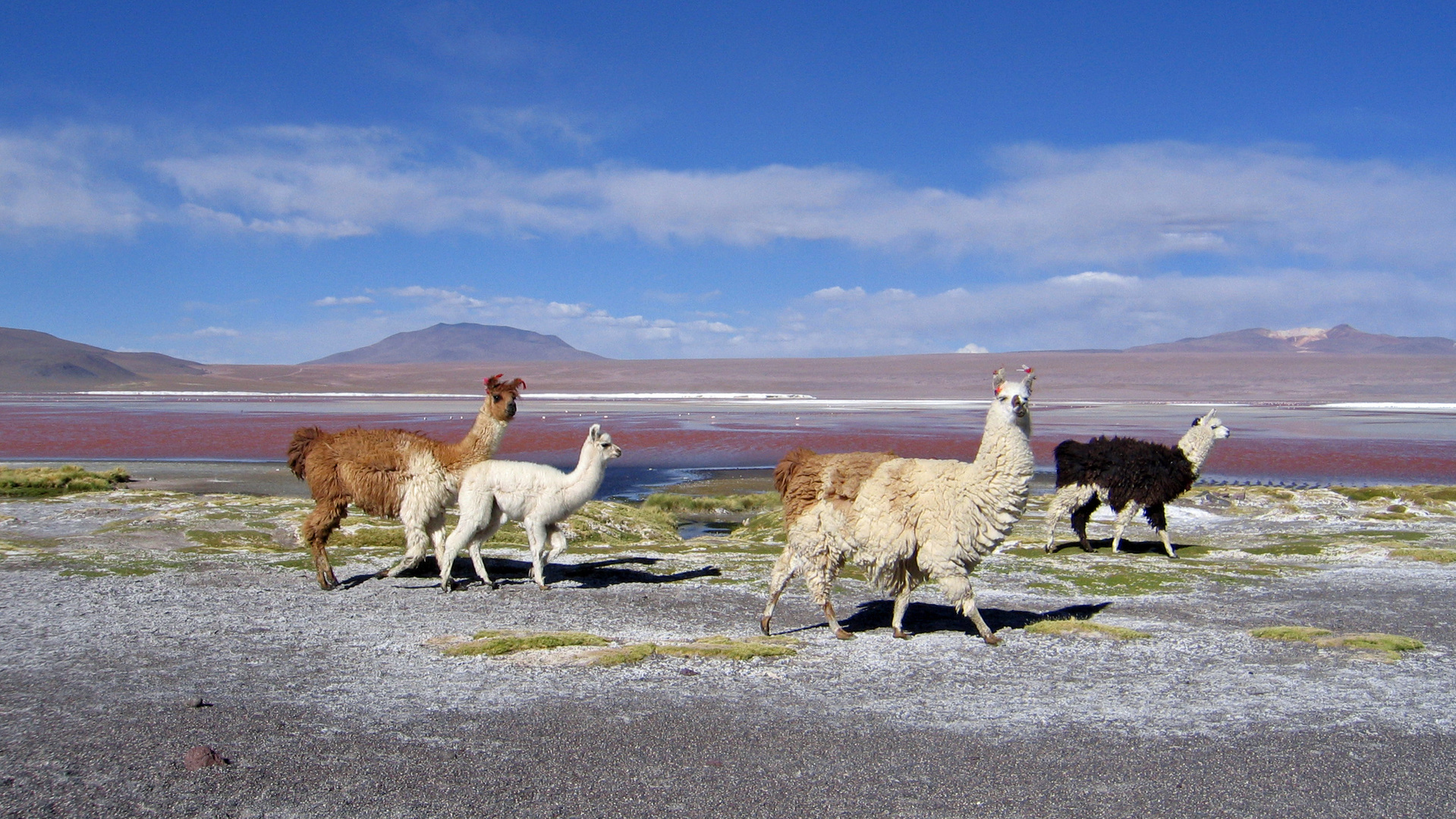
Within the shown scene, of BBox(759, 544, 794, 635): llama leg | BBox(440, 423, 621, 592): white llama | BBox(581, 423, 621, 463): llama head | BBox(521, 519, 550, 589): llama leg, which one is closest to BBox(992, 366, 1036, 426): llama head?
BBox(759, 544, 794, 635): llama leg

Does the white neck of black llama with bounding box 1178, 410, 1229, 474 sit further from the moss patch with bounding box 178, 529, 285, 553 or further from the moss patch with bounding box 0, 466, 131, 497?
the moss patch with bounding box 0, 466, 131, 497

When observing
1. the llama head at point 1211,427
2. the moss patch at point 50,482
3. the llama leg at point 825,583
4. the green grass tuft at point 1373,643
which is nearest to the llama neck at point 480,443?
the llama leg at point 825,583

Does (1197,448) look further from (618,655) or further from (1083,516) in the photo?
(618,655)

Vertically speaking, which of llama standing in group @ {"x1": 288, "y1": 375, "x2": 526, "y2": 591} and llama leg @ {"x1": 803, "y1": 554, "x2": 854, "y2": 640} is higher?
llama standing in group @ {"x1": 288, "y1": 375, "x2": 526, "y2": 591}

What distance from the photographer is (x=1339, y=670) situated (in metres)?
7.96

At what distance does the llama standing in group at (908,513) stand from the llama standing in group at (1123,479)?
7.73 m

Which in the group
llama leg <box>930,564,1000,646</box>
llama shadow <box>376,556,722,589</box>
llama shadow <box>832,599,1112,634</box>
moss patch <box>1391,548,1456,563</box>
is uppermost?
llama leg <box>930,564,1000,646</box>

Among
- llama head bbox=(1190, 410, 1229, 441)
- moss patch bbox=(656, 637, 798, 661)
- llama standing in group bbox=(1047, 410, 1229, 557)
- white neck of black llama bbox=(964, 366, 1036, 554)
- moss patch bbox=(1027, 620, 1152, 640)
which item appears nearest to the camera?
moss patch bbox=(656, 637, 798, 661)

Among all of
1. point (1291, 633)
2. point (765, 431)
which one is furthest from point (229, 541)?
point (765, 431)

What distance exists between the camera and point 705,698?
7.22 meters

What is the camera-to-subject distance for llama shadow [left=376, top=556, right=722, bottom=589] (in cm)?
1270

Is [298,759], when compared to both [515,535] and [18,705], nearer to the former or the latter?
[18,705]

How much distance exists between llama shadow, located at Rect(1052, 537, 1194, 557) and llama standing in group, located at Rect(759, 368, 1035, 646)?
26.2ft

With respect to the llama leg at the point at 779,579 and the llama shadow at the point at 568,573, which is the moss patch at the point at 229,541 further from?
the llama leg at the point at 779,579
